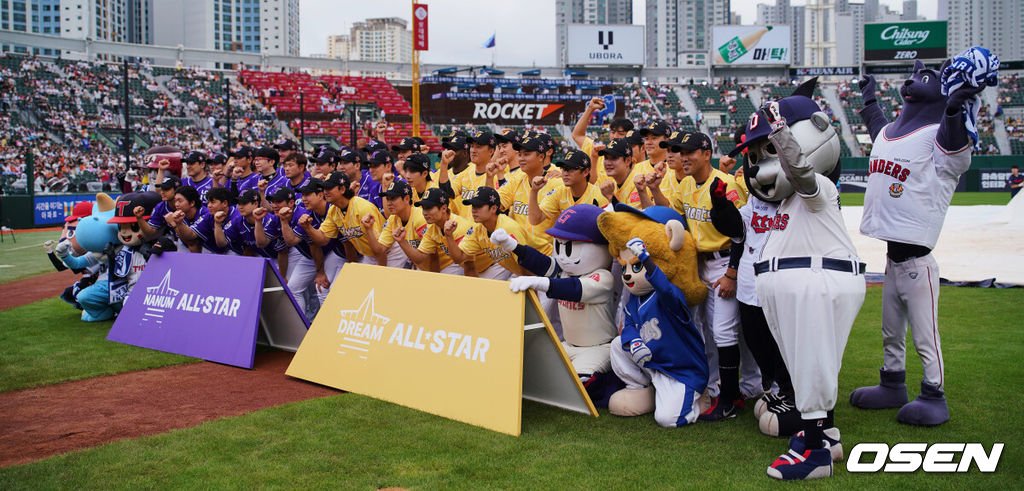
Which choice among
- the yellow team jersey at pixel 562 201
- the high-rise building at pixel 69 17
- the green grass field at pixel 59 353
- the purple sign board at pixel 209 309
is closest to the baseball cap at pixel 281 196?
the purple sign board at pixel 209 309

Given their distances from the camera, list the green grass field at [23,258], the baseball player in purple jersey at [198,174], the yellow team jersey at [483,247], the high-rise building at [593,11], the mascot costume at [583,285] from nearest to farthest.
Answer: the mascot costume at [583,285] → the yellow team jersey at [483,247] → the baseball player in purple jersey at [198,174] → the green grass field at [23,258] → the high-rise building at [593,11]

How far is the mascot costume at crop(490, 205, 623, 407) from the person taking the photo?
5.32m

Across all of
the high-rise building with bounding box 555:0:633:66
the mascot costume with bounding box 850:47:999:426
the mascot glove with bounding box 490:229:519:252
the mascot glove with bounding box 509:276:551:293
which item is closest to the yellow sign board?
the mascot glove with bounding box 509:276:551:293

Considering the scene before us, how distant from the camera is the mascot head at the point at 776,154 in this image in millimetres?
3988

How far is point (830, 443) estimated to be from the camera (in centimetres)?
415

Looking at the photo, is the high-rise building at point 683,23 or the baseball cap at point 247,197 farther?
the high-rise building at point 683,23

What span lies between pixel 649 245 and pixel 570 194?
5.24ft

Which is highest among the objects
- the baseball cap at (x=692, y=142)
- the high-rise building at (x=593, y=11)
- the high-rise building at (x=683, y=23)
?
the high-rise building at (x=593, y=11)

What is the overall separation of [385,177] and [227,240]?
77.3 inches

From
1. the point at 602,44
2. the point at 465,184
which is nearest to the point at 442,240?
the point at 465,184

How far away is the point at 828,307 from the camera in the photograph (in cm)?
385

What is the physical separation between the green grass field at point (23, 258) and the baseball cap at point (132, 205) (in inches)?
222

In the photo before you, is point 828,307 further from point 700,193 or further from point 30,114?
point 30,114

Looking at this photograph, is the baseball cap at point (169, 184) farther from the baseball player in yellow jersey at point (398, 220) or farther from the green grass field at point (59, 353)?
the baseball player in yellow jersey at point (398, 220)
